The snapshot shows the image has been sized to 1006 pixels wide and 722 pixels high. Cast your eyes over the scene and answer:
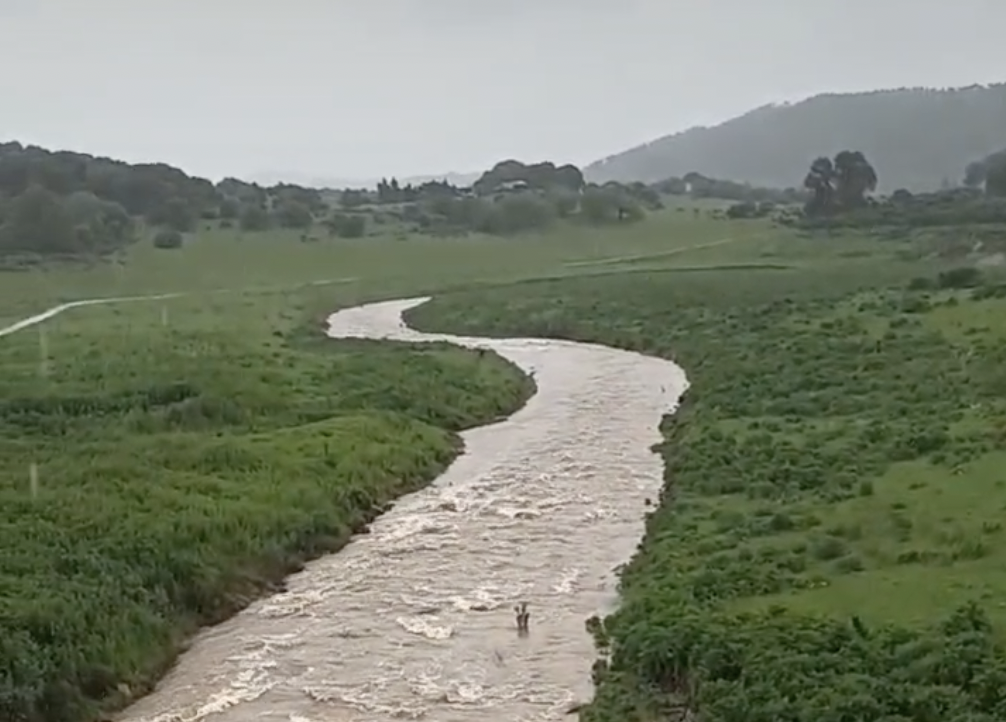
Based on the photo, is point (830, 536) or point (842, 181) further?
point (842, 181)

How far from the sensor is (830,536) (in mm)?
27312

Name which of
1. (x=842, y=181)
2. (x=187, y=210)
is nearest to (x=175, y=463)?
(x=187, y=210)

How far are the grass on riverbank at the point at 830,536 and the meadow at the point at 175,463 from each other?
25.0 feet

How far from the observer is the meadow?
2327cm

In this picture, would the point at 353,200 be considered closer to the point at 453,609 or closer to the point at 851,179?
the point at 851,179

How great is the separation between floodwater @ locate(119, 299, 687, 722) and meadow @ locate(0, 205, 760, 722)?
86cm

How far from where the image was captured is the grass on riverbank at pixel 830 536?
1955 centimetres

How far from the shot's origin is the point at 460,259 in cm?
12450

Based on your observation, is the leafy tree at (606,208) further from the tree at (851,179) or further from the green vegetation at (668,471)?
the green vegetation at (668,471)

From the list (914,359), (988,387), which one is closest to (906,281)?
(914,359)

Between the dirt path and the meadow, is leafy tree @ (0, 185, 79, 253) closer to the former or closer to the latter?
the meadow

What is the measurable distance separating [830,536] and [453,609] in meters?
7.57

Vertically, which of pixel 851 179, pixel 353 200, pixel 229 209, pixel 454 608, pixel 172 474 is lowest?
pixel 454 608

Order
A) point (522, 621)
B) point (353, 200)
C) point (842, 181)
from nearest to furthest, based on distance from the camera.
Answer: point (522, 621)
point (842, 181)
point (353, 200)
